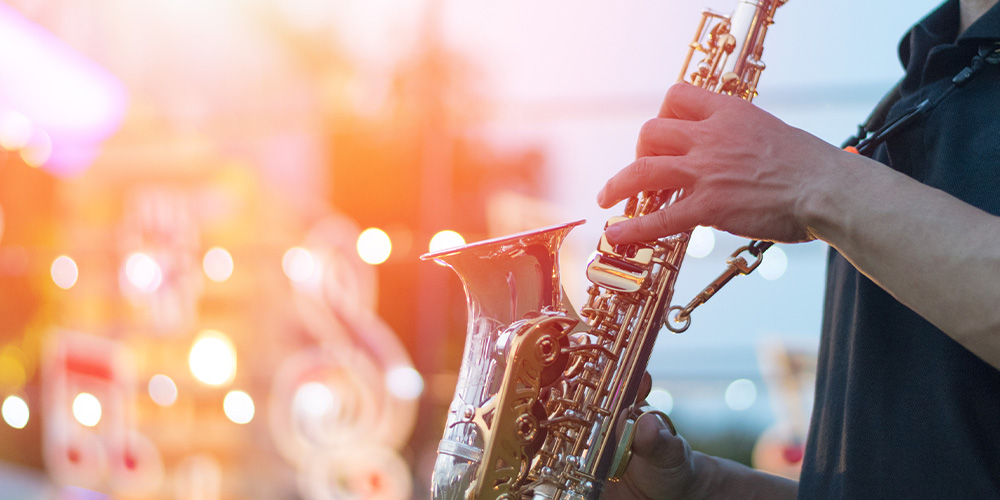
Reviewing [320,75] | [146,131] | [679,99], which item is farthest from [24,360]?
[679,99]

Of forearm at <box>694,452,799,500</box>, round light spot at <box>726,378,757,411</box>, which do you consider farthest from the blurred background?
forearm at <box>694,452,799,500</box>

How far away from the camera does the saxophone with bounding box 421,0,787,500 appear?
3.55 feet

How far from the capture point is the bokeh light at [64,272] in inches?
208

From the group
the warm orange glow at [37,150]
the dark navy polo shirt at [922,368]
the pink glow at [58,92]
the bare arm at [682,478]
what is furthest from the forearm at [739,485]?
Result: the warm orange glow at [37,150]

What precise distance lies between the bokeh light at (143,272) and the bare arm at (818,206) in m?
4.53

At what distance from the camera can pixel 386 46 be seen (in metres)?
4.70

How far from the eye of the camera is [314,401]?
14.8 ft

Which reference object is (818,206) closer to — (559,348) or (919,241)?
(919,241)

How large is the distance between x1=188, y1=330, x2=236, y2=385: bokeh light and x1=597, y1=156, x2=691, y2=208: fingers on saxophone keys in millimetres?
4243

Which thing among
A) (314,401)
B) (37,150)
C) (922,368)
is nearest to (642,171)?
(922,368)

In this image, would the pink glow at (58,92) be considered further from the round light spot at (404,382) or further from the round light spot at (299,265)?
the round light spot at (404,382)

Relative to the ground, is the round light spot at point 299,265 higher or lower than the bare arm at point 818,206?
higher

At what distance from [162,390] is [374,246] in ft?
5.35

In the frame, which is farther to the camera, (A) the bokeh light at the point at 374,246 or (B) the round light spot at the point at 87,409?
(B) the round light spot at the point at 87,409
